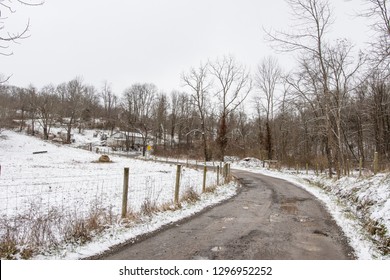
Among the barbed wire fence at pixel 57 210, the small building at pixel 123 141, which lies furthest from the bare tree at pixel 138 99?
the barbed wire fence at pixel 57 210

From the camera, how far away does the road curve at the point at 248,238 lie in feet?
17.3

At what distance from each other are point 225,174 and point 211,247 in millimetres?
13128

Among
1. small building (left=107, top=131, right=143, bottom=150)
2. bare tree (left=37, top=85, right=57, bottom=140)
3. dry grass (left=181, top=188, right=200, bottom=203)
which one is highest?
bare tree (left=37, top=85, right=57, bottom=140)

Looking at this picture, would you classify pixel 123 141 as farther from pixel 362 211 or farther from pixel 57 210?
pixel 362 211

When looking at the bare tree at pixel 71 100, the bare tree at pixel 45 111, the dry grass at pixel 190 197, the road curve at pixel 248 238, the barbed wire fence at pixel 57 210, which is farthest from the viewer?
the bare tree at pixel 71 100

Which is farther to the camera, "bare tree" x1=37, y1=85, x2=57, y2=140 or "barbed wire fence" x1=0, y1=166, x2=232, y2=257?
"bare tree" x1=37, y1=85, x2=57, y2=140

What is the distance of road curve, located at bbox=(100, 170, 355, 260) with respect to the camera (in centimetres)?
527

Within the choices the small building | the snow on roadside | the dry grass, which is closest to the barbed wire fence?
the dry grass

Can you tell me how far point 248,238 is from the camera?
6.32 metres

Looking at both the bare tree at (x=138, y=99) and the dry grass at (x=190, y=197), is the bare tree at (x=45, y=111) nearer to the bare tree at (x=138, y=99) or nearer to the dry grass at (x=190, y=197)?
the bare tree at (x=138, y=99)

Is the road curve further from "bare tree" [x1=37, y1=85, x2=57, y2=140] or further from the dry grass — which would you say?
"bare tree" [x1=37, y1=85, x2=57, y2=140]

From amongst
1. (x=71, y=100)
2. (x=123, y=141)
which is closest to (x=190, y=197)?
(x=123, y=141)
